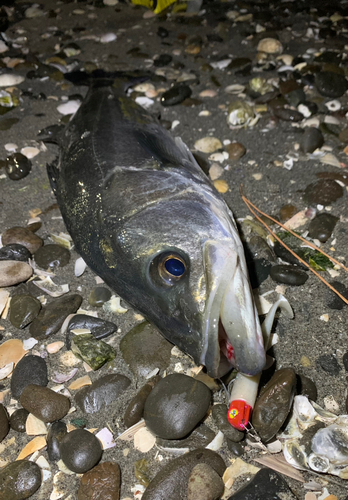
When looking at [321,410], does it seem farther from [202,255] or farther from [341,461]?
[202,255]

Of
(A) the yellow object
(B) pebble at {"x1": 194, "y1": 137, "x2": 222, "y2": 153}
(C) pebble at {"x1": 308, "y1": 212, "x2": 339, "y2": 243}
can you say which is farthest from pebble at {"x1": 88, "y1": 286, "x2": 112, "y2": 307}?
(A) the yellow object

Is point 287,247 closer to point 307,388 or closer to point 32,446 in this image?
point 307,388

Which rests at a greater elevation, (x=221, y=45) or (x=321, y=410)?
(x=221, y=45)

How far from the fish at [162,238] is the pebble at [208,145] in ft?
2.75

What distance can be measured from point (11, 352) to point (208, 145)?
2.78 meters

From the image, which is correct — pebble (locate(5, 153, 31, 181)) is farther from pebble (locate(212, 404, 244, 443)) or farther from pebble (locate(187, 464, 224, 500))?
pebble (locate(187, 464, 224, 500))

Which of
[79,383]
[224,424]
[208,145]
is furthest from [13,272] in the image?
[208,145]

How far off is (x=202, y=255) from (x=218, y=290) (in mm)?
235

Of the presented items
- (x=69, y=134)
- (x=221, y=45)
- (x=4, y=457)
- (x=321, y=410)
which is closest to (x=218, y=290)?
(x=321, y=410)

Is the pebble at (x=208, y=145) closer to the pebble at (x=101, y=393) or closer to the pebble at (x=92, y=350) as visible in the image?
the pebble at (x=92, y=350)

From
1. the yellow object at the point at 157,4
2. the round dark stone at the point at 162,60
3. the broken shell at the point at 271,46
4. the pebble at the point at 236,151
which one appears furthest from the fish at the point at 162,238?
the yellow object at the point at 157,4

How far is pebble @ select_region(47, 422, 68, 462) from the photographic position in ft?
8.52

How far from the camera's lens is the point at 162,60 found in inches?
232

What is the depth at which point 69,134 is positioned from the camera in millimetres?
3727
